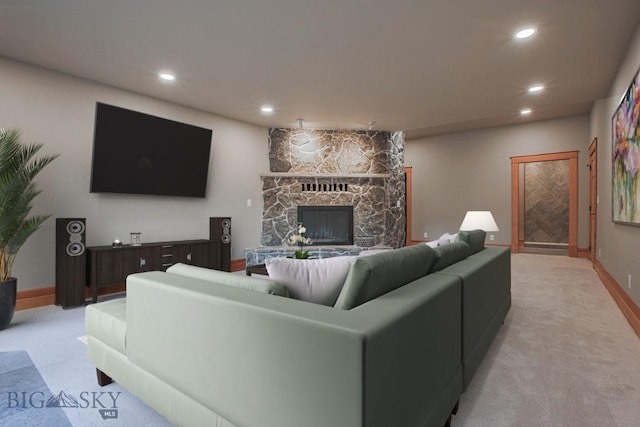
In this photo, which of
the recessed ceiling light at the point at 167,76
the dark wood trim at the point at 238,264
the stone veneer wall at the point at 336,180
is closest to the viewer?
the recessed ceiling light at the point at 167,76

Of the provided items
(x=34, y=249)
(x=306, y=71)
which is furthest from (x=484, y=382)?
(x=34, y=249)

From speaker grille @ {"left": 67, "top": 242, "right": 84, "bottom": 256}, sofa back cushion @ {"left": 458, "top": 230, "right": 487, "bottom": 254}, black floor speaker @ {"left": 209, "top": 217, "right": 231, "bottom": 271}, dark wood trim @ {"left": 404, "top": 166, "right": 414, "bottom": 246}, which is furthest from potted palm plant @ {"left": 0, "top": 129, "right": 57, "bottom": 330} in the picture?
dark wood trim @ {"left": 404, "top": 166, "right": 414, "bottom": 246}

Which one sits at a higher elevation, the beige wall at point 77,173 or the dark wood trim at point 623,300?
the beige wall at point 77,173

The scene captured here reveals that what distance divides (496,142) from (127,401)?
25.5 feet

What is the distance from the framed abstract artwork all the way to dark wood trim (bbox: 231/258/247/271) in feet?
16.1

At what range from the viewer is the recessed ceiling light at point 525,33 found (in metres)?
2.84

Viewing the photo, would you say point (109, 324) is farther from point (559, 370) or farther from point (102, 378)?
point (559, 370)

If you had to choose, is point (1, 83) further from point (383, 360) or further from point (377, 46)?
point (383, 360)

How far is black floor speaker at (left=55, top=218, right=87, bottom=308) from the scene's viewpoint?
345 centimetres

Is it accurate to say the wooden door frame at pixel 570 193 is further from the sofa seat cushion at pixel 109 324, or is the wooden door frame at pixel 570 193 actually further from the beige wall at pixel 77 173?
the sofa seat cushion at pixel 109 324

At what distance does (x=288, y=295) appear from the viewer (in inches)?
55.0

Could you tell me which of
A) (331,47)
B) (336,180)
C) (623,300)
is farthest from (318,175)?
(623,300)

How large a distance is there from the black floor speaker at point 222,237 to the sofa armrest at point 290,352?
140 inches

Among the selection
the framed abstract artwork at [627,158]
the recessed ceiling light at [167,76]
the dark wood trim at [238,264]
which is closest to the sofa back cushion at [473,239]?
the framed abstract artwork at [627,158]
